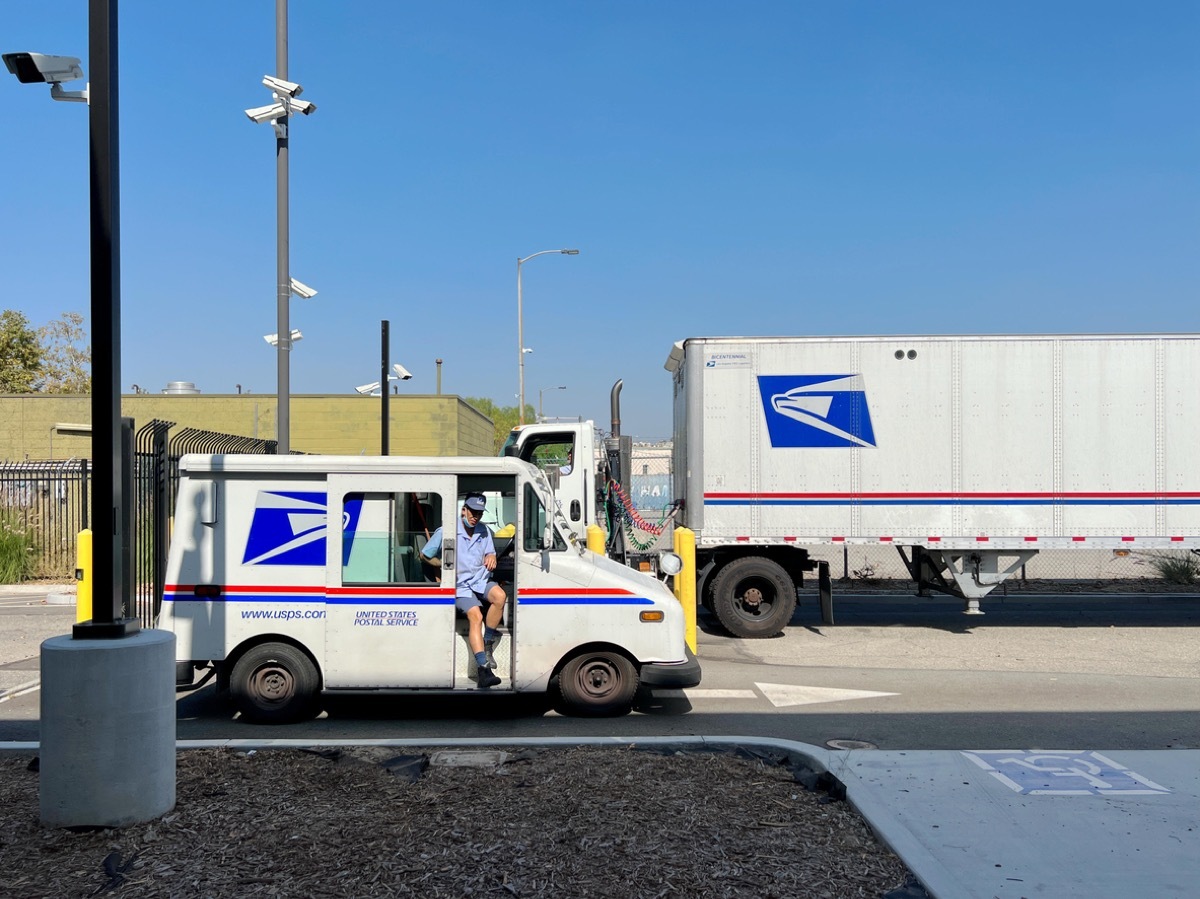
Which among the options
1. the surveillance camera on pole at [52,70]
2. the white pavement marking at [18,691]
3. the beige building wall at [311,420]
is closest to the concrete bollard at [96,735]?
the surveillance camera on pole at [52,70]

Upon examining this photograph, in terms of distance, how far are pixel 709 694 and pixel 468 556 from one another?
288cm

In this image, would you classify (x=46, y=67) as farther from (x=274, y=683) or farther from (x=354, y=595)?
(x=274, y=683)

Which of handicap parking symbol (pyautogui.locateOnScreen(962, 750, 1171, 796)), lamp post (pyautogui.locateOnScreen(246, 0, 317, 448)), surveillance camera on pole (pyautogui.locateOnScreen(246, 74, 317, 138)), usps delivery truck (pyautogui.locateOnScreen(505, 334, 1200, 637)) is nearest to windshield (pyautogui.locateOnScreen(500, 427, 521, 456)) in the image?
usps delivery truck (pyautogui.locateOnScreen(505, 334, 1200, 637))

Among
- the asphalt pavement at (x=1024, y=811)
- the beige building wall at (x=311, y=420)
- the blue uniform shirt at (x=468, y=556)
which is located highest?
the beige building wall at (x=311, y=420)

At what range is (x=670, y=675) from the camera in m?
7.75

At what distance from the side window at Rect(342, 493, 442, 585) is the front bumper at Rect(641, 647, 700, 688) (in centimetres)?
194

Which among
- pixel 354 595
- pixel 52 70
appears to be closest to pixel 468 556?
pixel 354 595

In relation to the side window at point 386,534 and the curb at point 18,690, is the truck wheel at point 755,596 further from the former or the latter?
the curb at point 18,690

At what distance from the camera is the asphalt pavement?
14.4 ft

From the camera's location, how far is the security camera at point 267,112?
39.6ft

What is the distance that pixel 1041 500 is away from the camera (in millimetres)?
12023

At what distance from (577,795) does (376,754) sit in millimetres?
1408

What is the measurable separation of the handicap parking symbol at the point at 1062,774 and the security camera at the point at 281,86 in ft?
34.8

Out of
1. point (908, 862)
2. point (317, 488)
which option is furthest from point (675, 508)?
point (908, 862)
